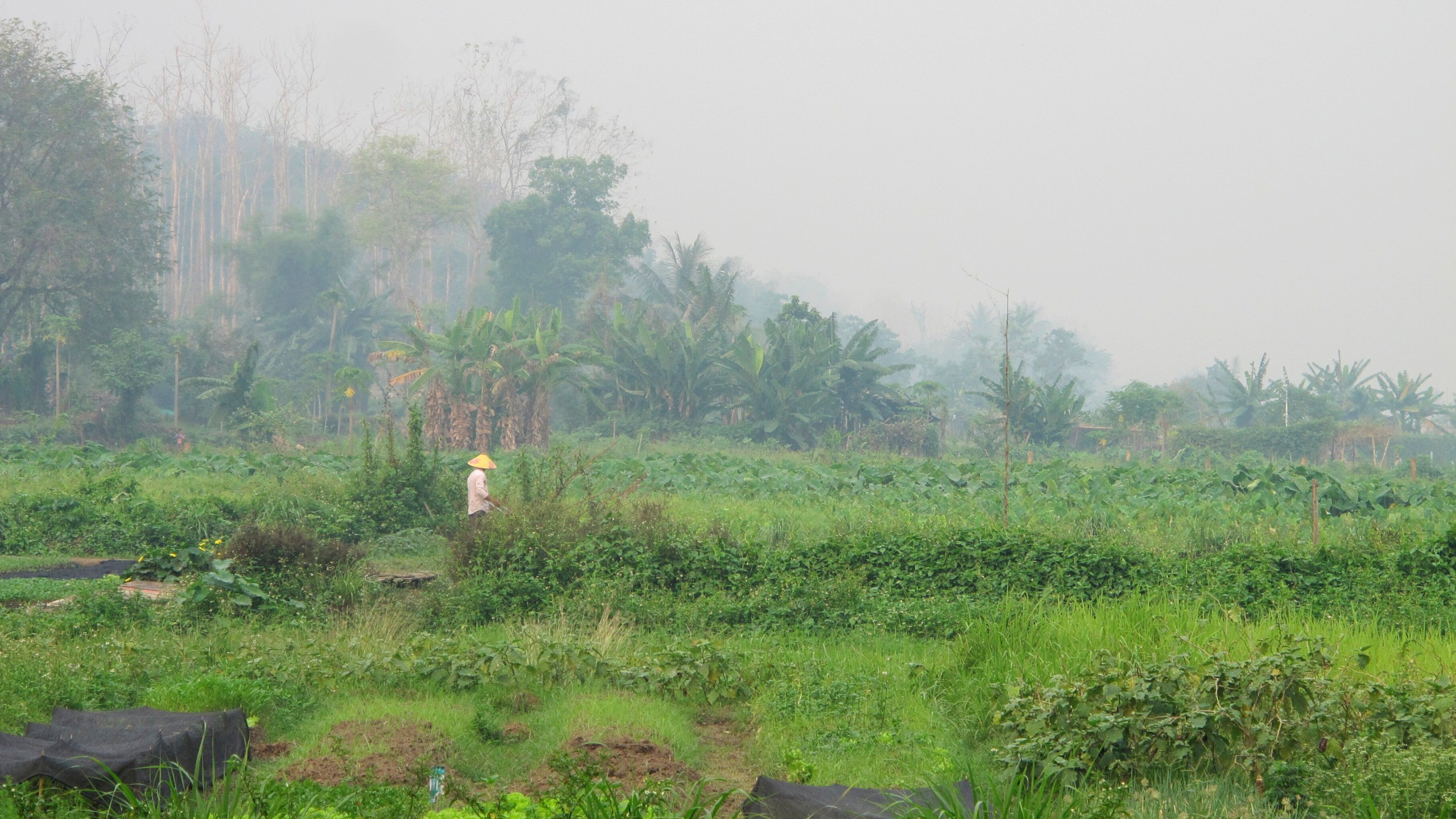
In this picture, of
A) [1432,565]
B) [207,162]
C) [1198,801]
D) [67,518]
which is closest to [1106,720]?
[1198,801]

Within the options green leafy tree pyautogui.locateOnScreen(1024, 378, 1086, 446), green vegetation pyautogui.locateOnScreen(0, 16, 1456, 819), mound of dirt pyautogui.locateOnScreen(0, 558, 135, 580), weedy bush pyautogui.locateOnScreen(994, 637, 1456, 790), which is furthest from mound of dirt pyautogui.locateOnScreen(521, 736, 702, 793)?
green leafy tree pyautogui.locateOnScreen(1024, 378, 1086, 446)

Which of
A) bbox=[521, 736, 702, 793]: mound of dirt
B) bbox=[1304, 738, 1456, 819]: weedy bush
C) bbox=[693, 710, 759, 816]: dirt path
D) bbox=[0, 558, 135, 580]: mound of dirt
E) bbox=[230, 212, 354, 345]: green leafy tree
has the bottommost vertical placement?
bbox=[0, 558, 135, 580]: mound of dirt

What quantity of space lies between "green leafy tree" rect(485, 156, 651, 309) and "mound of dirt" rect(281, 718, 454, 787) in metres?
38.8

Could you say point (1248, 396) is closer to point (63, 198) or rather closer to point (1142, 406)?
point (1142, 406)

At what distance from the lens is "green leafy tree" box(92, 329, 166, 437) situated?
2898cm

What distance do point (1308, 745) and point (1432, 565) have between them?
5848 mm

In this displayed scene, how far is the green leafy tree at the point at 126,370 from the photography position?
1141 inches

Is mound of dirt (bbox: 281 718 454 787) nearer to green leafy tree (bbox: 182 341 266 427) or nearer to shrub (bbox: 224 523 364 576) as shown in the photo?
shrub (bbox: 224 523 364 576)

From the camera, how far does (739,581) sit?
34.1 feet

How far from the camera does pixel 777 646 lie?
8.93 meters

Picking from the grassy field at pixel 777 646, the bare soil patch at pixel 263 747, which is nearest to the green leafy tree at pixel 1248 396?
the grassy field at pixel 777 646

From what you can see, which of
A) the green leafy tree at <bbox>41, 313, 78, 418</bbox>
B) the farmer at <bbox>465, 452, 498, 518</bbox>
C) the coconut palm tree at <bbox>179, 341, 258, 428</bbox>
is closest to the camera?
the farmer at <bbox>465, 452, 498, 518</bbox>

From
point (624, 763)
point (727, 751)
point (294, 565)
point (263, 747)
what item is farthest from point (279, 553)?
point (624, 763)

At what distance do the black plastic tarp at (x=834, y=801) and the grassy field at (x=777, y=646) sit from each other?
11.4 inches
